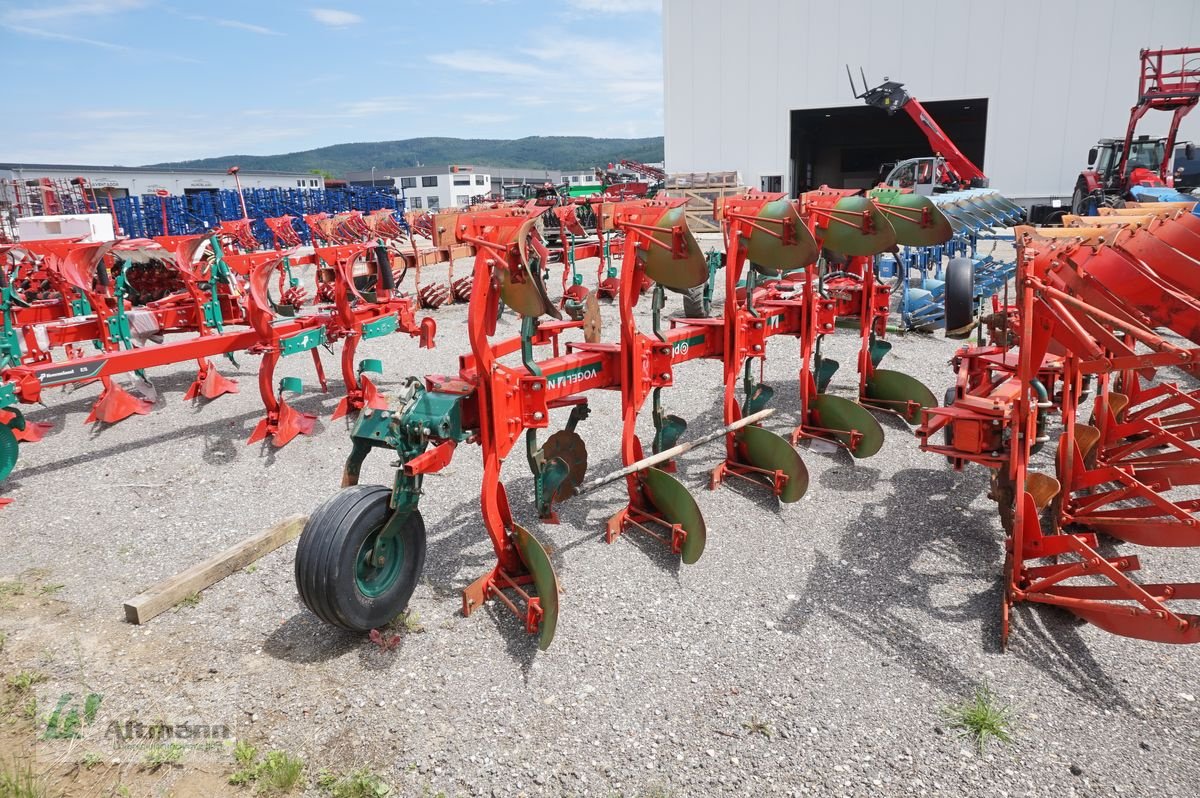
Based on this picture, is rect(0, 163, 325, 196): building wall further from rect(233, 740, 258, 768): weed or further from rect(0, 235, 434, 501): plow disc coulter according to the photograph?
rect(233, 740, 258, 768): weed

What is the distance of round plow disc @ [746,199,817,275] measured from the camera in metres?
4.86

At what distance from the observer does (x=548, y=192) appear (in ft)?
69.9

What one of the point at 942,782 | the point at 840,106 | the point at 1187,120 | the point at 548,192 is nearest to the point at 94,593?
the point at 942,782

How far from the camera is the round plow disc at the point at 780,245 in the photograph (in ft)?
15.9

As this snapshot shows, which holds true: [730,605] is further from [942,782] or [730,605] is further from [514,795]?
[514,795]

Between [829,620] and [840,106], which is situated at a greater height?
[840,106]

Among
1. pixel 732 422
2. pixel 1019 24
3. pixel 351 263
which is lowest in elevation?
pixel 732 422

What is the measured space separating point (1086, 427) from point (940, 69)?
25422 mm

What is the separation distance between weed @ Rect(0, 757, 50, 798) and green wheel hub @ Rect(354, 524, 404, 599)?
1232 mm

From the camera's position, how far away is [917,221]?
6.02 m

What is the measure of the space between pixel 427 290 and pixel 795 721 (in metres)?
11.4

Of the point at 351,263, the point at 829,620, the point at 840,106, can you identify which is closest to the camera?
the point at 829,620

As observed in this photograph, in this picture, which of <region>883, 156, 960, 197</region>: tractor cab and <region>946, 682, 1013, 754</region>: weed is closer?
<region>946, 682, 1013, 754</region>: weed

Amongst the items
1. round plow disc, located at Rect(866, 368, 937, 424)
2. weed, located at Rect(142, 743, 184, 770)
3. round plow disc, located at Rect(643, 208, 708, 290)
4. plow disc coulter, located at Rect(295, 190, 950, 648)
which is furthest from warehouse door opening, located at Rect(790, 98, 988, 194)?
weed, located at Rect(142, 743, 184, 770)
